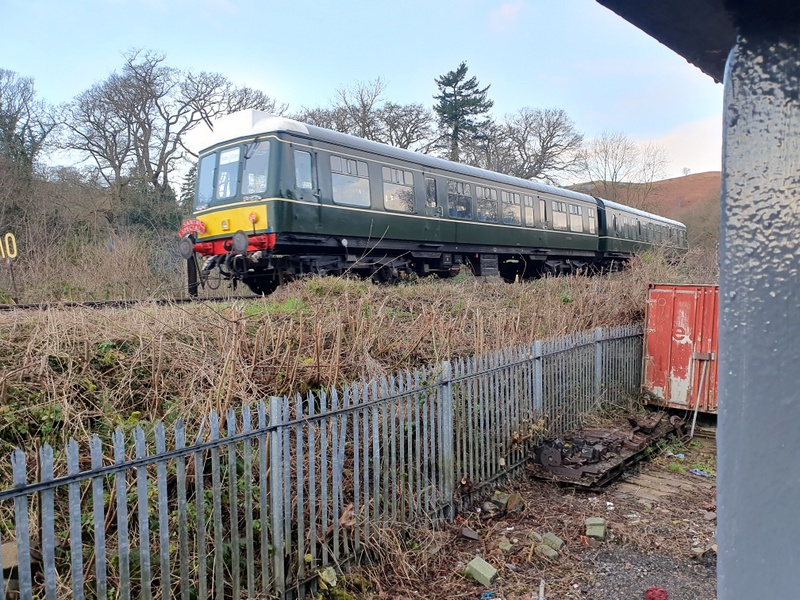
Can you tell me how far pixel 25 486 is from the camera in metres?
2.23

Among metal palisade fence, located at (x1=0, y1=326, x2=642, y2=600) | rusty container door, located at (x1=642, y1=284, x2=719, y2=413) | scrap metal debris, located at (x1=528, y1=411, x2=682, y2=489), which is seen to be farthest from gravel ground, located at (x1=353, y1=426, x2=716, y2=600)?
rusty container door, located at (x1=642, y1=284, x2=719, y2=413)

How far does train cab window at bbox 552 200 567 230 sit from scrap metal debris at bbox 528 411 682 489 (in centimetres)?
1262

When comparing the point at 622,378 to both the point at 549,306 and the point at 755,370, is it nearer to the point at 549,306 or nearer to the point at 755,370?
the point at 549,306

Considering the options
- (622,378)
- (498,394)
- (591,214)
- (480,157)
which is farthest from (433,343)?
(480,157)

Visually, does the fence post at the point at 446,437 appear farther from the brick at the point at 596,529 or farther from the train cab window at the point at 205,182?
the train cab window at the point at 205,182

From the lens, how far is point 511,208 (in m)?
16.4

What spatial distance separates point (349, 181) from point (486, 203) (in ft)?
17.0

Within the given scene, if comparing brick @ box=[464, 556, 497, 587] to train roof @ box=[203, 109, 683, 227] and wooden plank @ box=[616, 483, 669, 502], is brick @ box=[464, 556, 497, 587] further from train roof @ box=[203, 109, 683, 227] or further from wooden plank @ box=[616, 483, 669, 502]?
train roof @ box=[203, 109, 683, 227]

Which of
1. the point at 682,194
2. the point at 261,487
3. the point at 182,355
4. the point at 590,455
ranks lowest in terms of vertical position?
the point at 590,455

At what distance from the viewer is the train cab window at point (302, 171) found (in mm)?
10305

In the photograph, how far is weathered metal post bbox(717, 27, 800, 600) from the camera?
820 mm

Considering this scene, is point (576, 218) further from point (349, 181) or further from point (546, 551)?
point (546, 551)

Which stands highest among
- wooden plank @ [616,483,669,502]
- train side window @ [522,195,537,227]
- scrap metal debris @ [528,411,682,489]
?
train side window @ [522,195,537,227]

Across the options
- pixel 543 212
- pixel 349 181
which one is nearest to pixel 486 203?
pixel 543 212
